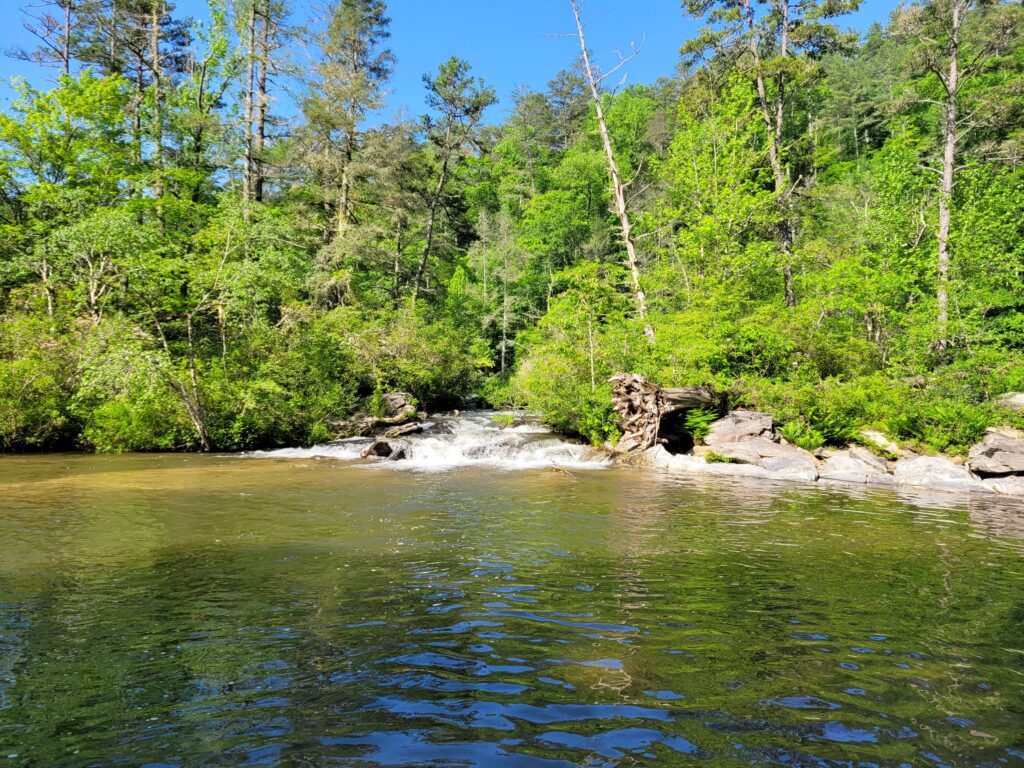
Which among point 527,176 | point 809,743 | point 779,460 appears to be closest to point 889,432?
point 779,460

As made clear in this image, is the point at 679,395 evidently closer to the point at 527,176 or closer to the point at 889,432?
the point at 889,432

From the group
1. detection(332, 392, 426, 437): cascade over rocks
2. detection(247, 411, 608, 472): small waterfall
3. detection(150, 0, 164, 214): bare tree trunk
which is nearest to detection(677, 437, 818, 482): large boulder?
detection(247, 411, 608, 472): small waterfall

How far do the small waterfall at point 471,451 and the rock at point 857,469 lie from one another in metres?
5.47

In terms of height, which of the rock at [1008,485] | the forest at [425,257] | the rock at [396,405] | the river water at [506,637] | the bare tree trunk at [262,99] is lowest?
the rock at [1008,485]

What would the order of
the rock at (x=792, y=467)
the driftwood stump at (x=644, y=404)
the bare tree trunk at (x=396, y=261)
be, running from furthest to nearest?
the bare tree trunk at (x=396, y=261)
the driftwood stump at (x=644, y=404)
the rock at (x=792, y=467)

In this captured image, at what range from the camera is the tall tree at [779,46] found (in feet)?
67.7

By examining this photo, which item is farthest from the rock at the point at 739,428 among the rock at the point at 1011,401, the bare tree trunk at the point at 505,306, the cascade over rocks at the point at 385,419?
the bare tree trunk at the point at 505,306

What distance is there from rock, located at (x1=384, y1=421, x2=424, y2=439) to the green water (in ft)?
34.7

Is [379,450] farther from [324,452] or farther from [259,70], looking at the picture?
[259,70]

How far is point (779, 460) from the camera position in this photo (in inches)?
509

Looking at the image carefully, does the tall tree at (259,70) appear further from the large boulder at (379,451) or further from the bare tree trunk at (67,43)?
the large boulder at (379,451)

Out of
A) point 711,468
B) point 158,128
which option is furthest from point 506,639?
point 158,128

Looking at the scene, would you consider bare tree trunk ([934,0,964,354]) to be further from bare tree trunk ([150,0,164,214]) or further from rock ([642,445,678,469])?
bare tree trunk ([150,0,164,214])

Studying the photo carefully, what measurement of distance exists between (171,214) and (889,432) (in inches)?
1057
